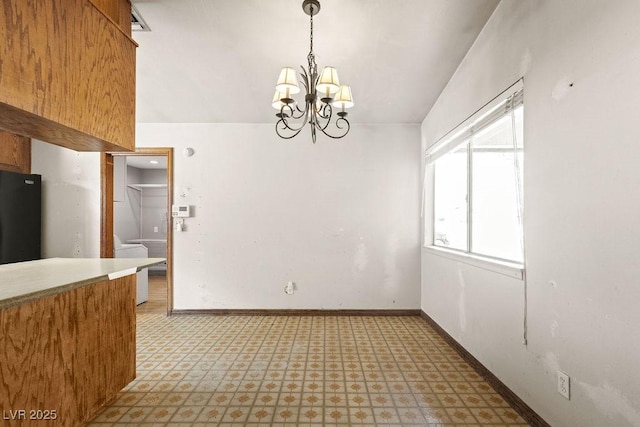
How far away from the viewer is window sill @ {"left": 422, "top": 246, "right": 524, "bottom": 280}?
2.00 m

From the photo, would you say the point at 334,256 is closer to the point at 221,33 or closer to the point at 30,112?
the point at 221,33

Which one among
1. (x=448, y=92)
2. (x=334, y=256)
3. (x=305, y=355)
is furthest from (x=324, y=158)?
(x=305, y=355)

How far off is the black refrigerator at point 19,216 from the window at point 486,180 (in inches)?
181

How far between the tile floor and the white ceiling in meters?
2.59

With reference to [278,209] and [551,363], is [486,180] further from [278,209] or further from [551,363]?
[278,209]

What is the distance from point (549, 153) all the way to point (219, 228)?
3536 mm

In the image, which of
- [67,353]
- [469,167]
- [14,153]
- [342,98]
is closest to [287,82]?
[342,98]

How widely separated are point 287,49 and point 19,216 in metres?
3.45

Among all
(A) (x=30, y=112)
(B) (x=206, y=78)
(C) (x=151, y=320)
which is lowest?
(C) (x=151, y=320)

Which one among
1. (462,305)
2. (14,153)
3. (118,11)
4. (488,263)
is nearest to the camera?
(118,11)

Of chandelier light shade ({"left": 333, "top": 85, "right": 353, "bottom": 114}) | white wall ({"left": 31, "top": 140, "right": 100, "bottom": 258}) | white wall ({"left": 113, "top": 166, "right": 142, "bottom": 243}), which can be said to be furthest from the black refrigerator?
chandelier light shade ({"left": 333, "top": 85, "right": 353, "bottom": 114})

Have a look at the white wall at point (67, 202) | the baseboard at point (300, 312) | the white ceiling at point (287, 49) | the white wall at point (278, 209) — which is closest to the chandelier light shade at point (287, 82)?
the white ceiling at point (287, 49)

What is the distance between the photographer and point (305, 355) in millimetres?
2861

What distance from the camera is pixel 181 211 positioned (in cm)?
407
